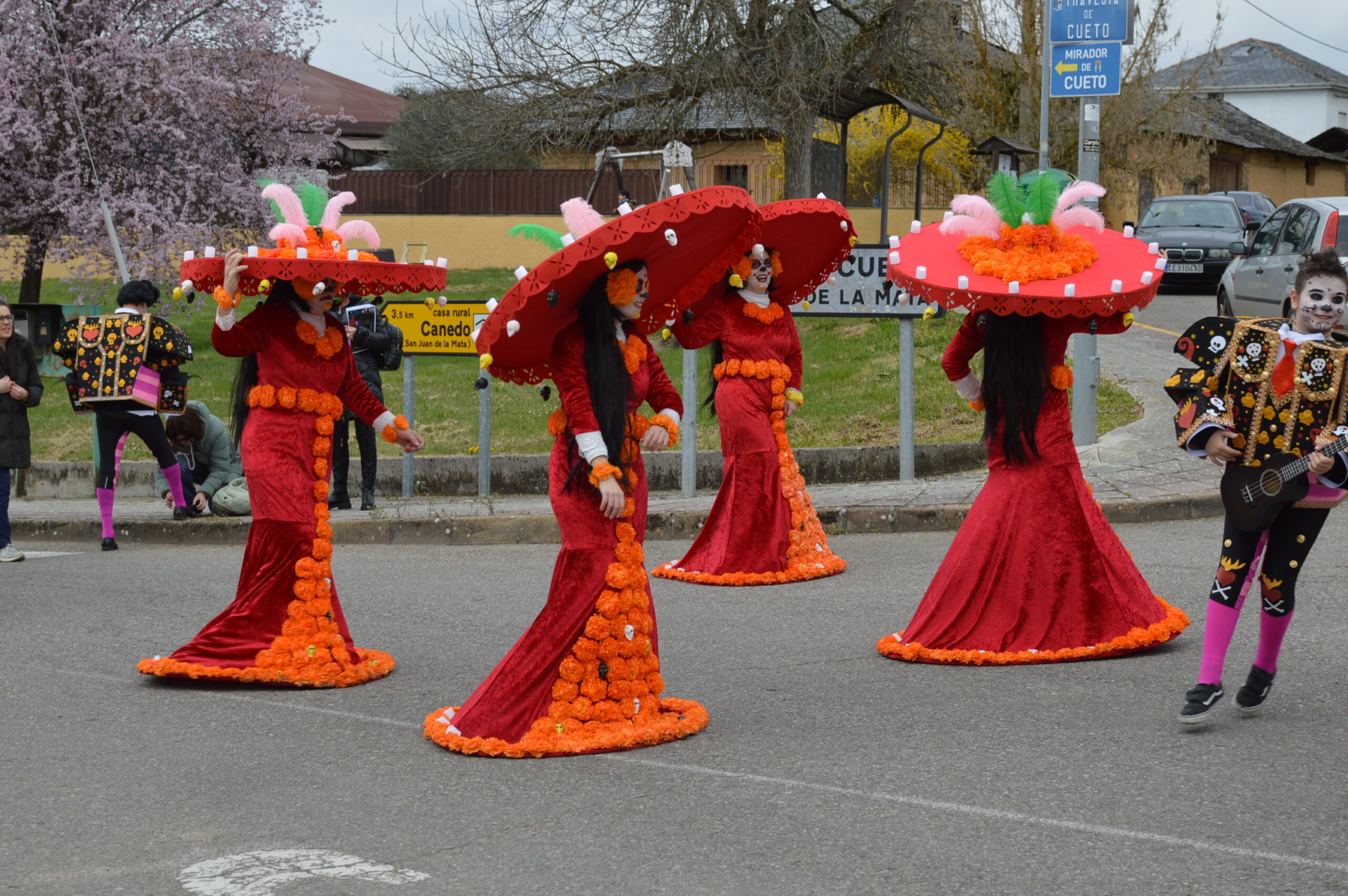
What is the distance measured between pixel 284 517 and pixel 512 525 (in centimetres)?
452

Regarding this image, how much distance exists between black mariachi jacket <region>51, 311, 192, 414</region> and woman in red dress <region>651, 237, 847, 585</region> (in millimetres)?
4498

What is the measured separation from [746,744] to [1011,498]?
2.04 metres

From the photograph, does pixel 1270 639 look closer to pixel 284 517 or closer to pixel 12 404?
pixel 284 517

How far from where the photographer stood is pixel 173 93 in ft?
70.2

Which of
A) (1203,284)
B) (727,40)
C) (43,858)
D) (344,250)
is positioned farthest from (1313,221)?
(43,858)

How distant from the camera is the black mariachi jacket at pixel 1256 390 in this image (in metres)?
5.25

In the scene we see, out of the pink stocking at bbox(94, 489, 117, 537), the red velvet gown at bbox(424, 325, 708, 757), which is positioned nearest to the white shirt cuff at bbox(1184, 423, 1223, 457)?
the red velvet gown at bbox(424, 325, 708, 757)

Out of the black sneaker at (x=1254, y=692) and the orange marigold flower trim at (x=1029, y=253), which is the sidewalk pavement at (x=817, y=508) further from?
Result: the black sneaker at (x=1254, y=692)

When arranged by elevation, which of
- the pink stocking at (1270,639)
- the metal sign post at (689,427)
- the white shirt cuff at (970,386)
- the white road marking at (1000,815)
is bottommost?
the white road marking at (1000,815)

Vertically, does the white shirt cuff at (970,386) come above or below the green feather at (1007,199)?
below

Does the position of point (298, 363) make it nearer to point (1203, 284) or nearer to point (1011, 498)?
point (1011, 498)

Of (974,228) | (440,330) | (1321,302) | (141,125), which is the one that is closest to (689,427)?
(440,330)

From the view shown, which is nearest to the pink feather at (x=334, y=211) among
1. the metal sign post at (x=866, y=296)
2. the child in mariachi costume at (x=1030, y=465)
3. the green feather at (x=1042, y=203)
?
the child in mariachi costume at (x=1030, y=465)

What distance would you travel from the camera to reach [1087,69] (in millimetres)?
11797
